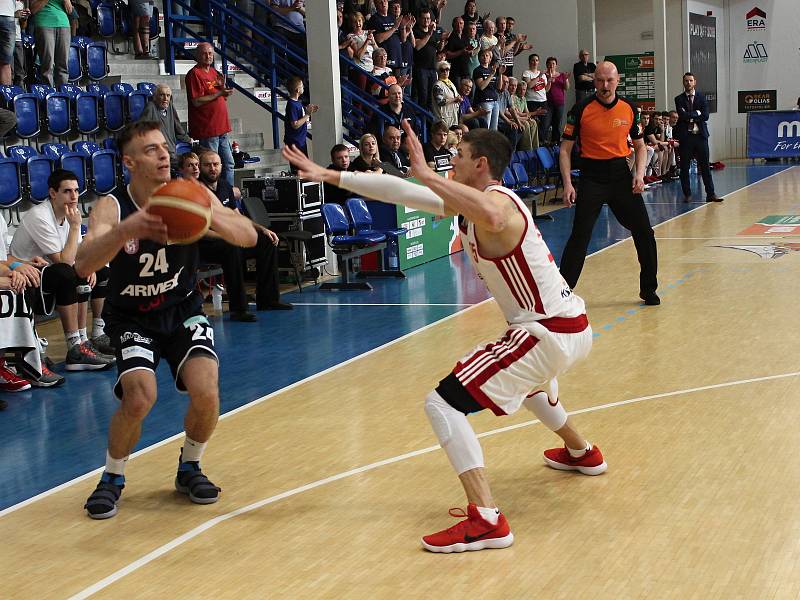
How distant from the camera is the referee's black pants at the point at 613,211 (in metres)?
9.33

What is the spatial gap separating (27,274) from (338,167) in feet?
Result: 16.7

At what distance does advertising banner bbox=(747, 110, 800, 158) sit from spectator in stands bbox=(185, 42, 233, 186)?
18.6 m

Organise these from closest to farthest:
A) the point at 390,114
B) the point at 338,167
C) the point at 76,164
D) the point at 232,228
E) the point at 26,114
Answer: the point at 232,228 < the point at 76,164 < the point at 26,114 < the point at 338,167 < the point at 390,114

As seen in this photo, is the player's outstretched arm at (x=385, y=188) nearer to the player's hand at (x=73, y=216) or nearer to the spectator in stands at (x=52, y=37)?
the player's hand at (x=73, y=216)

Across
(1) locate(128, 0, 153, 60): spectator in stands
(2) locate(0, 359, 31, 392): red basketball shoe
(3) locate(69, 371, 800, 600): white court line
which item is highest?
(1) locate(128, 0, 153, 60): spectator in stands

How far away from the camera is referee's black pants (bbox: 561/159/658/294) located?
30.6 feet

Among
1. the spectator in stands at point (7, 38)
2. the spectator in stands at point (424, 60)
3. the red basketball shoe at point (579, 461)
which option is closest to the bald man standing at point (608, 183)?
the red basketball shoe at point (579, 461)

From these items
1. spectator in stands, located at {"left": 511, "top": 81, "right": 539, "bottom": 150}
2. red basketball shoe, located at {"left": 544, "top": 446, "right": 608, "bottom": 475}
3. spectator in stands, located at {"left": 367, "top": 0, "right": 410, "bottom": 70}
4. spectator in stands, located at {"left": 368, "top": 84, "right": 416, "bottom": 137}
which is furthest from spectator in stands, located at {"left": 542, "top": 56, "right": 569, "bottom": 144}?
red basketball shoe, located at {"left": 544, "top": 446, "right": 608, "bottom": 475}

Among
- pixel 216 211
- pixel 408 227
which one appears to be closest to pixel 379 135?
pixel 408 227

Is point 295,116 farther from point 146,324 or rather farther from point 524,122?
point 146,324

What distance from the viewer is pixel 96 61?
13430mm

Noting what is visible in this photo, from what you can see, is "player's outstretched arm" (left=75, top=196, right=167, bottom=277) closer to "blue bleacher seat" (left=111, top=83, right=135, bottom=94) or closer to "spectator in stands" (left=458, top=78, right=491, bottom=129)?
"blue bleacher seat" (left=111, top=83, right=135, bottom=94)

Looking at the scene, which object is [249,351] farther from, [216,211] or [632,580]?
[632,580]

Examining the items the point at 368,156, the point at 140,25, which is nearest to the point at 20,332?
the point at 368,156
